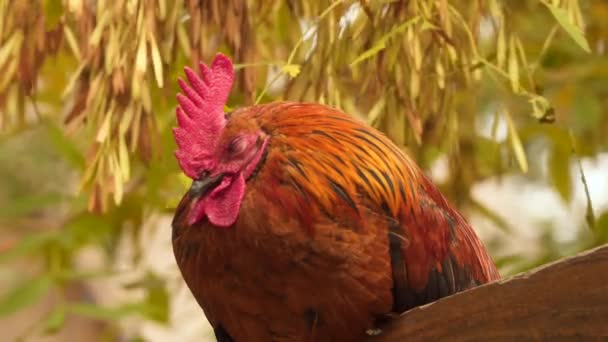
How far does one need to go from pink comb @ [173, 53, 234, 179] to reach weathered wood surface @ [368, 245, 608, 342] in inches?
10.9

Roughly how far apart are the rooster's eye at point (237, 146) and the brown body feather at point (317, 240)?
2 centimetres

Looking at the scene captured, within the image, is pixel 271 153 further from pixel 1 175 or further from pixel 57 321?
pixel 1 175

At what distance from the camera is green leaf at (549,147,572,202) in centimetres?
219

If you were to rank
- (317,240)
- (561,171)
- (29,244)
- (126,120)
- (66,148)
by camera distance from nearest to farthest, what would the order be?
(317,240) → (126,120) → (66,148) → (29,244) → (561,171)

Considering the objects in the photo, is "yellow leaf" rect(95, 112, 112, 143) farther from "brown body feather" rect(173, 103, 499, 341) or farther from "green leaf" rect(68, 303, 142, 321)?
"green leaf" rect(68, 303, 142, 321)

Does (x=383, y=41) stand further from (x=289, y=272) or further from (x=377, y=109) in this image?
(x=289, y=272)

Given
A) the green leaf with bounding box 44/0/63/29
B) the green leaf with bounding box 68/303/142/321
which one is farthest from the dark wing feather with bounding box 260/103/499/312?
the green leaf with bounding box 68/303/142/321

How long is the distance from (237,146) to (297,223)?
110 mm

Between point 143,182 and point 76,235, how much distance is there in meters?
0.16

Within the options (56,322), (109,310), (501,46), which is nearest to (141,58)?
(501,46)

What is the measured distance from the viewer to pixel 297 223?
1088 mm

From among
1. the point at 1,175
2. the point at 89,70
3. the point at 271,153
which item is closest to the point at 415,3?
the point at 271,153

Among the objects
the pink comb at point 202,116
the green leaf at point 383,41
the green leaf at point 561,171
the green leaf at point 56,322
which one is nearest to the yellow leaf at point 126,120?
the pink comb at point 202,116

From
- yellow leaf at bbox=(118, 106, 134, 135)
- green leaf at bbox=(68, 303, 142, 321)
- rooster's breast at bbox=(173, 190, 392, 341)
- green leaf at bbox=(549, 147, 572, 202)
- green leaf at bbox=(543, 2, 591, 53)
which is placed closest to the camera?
rooster's breast at bbox=(173, 190, 392, 341)
